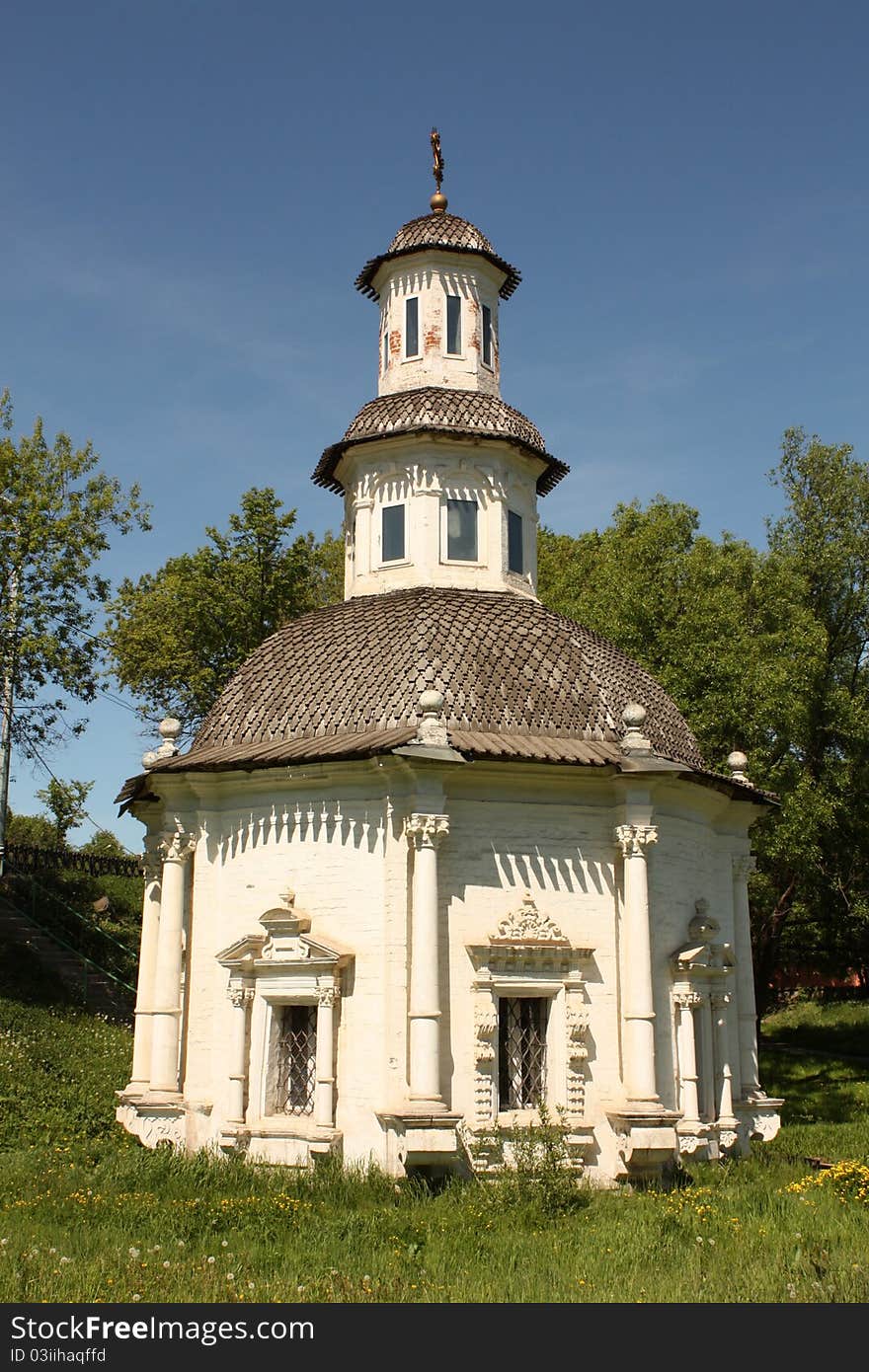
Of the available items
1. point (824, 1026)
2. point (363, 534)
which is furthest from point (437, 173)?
point (824, 1026)

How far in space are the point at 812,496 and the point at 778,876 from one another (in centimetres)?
1043

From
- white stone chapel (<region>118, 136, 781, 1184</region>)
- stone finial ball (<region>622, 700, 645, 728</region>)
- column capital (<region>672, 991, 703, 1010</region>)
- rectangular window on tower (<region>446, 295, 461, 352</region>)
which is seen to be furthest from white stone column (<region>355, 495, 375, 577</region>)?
column capital (<region>672, 991, 703, 1010</region>)

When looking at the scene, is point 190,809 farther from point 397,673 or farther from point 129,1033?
point 129,1033

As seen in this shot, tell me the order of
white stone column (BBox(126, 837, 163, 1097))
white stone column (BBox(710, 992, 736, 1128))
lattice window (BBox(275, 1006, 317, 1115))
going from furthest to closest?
white stone column (BBox(126, 837, 163, 1097)), white stone column (BBox(710, 992, 736, 1128)), lattice window (BBox(275, 1006, 317, 1115))

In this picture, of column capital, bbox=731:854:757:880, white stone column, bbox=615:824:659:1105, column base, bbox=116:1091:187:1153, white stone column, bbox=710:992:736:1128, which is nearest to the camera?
white stone column, bbox=615:824:659:1105

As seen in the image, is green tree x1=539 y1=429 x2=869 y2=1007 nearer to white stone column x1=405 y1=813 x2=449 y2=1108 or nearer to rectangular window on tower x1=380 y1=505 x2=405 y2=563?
rectangular window on tower x1=380 y1=505 x2=405 y2=563

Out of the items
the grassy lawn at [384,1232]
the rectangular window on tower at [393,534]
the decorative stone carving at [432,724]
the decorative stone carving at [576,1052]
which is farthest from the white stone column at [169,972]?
the rectangular window on tower at [393,534]

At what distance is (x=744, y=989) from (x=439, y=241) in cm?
1366

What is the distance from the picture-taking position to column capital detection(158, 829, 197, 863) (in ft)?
57.8

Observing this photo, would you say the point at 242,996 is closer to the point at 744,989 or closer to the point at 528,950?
the point at 528,950

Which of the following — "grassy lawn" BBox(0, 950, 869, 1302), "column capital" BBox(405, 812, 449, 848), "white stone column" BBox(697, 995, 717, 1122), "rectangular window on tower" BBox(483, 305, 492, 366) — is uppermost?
"rectangular window on tower" BBox(483, 305, 492, 366)

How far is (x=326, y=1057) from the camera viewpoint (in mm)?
15641

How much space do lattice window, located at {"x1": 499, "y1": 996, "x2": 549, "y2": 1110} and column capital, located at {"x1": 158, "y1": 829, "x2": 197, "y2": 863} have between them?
16.3 feet

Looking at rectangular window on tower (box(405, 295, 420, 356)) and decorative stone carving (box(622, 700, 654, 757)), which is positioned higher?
rectangular window on tower (box(405, 295, 420, 356))
